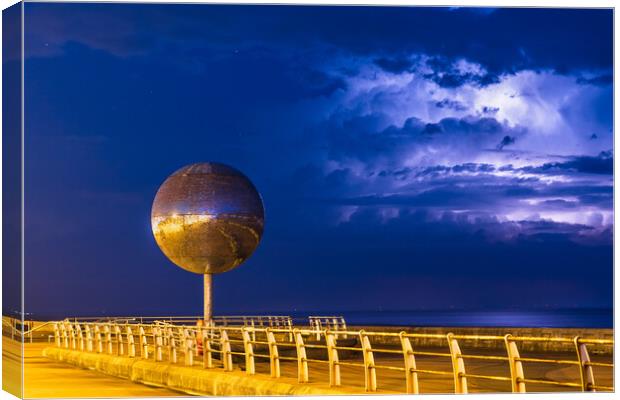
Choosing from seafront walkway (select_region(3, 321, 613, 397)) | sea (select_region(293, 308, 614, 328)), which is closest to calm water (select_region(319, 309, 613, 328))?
sea (select_region(293, 308, 614, 328))

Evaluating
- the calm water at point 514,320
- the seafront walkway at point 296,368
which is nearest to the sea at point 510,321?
the calm water at point 514,320

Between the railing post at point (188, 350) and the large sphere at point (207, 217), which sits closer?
the railing post at point (188, 350)

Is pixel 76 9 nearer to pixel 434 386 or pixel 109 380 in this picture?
pixel 109 380

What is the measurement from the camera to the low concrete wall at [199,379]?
44.9 ft

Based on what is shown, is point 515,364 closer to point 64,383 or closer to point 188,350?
point 188,350

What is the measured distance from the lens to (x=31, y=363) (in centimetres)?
2370

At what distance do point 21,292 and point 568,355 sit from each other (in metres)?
13.0

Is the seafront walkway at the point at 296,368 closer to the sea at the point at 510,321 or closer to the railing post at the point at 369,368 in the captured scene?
the railing post at the point at 369,368

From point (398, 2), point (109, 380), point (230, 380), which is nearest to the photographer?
point (398, 2)

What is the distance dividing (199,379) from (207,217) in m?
4.22

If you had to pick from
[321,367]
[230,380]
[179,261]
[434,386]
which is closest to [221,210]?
[179,261]

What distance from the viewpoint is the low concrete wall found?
13688mm

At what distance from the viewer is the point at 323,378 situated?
15781mm

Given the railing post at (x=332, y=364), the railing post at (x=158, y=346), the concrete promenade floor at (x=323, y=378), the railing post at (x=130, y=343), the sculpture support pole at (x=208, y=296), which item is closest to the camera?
the railing post at (x=332, y=364)
